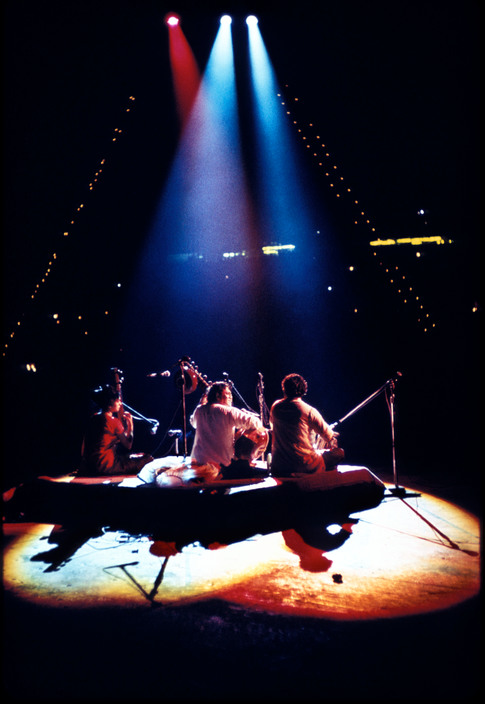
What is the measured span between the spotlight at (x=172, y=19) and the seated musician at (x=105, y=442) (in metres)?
6.06

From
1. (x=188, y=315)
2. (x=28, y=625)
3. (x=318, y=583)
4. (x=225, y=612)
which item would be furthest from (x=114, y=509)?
(x=188, y=315)

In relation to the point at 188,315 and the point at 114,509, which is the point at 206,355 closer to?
the point at 188,315

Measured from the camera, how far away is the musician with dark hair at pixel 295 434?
14.5 feet

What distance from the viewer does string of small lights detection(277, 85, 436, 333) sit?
28.5 ft

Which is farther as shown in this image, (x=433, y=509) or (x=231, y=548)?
(x=433, y=509)

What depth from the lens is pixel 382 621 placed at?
105 inches

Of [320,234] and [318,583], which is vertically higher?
[320,234]

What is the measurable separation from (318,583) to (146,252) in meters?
11.4

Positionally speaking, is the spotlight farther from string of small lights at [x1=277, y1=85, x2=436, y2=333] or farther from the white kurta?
the white kurta

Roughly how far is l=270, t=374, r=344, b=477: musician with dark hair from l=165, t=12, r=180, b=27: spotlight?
20.5 feet

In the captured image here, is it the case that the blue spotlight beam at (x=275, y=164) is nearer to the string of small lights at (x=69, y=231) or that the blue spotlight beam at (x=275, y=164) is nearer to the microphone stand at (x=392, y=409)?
the string of small lights at (x=69, y=231)

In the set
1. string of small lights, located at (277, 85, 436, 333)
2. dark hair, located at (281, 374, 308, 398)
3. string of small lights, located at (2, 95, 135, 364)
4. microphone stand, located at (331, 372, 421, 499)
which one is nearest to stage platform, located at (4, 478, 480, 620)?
microphone stand, located at (331, 372, 421, 499)

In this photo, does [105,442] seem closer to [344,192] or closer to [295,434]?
[295,434]

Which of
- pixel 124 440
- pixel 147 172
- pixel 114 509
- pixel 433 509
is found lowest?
pixel 433 509
